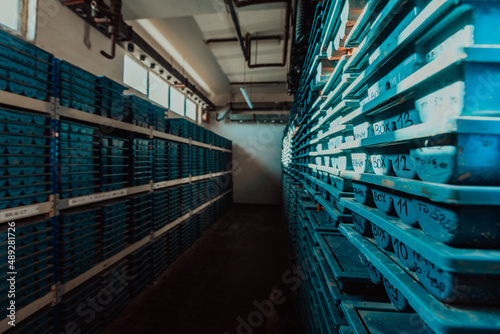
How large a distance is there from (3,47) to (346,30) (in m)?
2.29

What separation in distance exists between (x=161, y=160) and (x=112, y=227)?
1.37 m

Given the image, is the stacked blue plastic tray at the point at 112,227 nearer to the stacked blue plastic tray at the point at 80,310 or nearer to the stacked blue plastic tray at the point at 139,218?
the stacked blue plastic tray at the point at 139,218

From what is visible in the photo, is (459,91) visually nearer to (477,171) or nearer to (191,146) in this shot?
(477,171)

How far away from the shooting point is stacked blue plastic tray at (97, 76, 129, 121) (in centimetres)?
227

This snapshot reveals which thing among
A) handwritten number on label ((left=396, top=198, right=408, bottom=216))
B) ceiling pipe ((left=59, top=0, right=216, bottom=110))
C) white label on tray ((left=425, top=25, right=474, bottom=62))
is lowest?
handwritten number on label ((left=396, top=198, right=408, bottom=216))

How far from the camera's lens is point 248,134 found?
9.23m

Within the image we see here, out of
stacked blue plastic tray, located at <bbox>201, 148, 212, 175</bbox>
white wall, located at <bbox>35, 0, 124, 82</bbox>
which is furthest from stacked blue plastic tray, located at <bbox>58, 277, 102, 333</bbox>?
stacked blue plastic tray, located at <bbox>201, 148, 212, 175</bbox>

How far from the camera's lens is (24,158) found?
1599mm

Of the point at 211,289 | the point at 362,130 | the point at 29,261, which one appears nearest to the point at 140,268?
the point at 211,289

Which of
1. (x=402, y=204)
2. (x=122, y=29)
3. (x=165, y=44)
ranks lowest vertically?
(x=402, y=204)

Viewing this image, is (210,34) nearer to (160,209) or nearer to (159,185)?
(159,185)

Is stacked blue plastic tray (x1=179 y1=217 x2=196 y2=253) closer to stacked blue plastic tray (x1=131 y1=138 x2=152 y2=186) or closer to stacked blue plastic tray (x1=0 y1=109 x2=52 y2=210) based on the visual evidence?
stacked blue plastic tray (x1=131 y1=138 x2=152 y2=186)

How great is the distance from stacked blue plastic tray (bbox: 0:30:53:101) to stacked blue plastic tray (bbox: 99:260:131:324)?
6.38ft

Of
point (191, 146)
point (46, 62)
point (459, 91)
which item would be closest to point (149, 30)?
point (191, 146)
